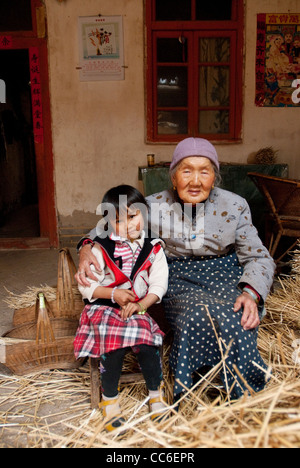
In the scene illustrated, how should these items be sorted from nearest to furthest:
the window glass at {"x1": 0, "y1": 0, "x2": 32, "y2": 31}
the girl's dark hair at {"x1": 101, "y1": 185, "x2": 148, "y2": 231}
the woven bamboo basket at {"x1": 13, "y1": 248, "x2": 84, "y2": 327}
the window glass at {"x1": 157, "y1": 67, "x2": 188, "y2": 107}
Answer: the girl's dark hair at {"x1": 101, "y1": 185, "x2": 148, "y2": 231} → the woven bamboo basket at {"x1": 13, "y1": 248, "x2": 84, "y2": 327} → the window glass at {"x1": 0, "y1": 0, "x2": 32, "y2": 31} → the window glass at {"x1": 157, "y1": 67, "x2": 188, "y2": 107}

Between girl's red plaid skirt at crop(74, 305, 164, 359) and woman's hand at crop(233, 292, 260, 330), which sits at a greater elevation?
woman's hand at crop(233, 292, 260, 330)

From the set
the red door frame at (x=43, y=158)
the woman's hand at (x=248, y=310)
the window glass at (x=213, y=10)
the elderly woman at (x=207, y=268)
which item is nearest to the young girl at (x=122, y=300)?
the elderly woman at (x=207, y=268)

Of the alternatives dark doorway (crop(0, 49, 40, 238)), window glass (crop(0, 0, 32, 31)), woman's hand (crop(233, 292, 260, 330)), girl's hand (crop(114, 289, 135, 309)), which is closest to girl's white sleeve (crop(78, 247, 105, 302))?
girl's hand (crop(114, 289, 135, 309))

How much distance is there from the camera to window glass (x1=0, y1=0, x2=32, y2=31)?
473 cm

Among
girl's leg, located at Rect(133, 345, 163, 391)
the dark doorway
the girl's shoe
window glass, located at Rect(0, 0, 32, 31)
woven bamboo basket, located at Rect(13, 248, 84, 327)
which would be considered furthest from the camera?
the dark doorway

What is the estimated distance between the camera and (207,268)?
2131 millimetres

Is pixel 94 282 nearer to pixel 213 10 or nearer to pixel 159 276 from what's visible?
pixel 159 276

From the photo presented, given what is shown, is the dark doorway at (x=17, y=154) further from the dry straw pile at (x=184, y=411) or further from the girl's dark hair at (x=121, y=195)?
the girl's dark hair at (x=121, y=195)

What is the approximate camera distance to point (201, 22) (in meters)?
4.77

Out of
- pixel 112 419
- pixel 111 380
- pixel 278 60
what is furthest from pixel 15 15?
pixel 112 419

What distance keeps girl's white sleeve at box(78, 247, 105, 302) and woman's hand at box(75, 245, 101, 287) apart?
2 centimetres

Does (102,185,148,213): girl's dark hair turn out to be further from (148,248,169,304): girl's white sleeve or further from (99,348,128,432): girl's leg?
(99,348,128,432): girl's leg
